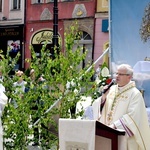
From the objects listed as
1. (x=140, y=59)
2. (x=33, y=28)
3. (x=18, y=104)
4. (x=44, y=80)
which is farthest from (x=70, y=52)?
(x=33, y=28)

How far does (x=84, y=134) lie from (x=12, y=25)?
22.1 metres

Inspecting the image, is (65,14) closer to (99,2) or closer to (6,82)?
(99,2)

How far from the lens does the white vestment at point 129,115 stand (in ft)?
16.9

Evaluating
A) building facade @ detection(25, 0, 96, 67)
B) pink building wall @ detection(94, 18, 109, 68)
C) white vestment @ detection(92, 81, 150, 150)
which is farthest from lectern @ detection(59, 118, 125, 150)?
pink building wall @ detection(94, 18, 109, 68)

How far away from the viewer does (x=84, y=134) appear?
4.41 m

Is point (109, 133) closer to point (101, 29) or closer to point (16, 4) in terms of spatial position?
point (101, 29)

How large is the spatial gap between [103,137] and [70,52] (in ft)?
3.76

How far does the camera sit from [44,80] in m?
5.53

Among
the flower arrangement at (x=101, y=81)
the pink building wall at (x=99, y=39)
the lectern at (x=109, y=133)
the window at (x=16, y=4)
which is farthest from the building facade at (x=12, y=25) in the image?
the lectern at (x=109, y=133)

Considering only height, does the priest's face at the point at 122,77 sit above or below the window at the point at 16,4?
below

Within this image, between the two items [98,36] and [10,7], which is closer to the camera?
[98,36]

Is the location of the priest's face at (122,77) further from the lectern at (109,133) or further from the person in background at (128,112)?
the lectern at (109,133)

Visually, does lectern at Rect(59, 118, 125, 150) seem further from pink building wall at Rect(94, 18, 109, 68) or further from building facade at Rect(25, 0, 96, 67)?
pink building wall at Rect(94, 18, 109, 68)

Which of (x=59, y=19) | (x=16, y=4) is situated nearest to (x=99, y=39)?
(x=59, y=19)
